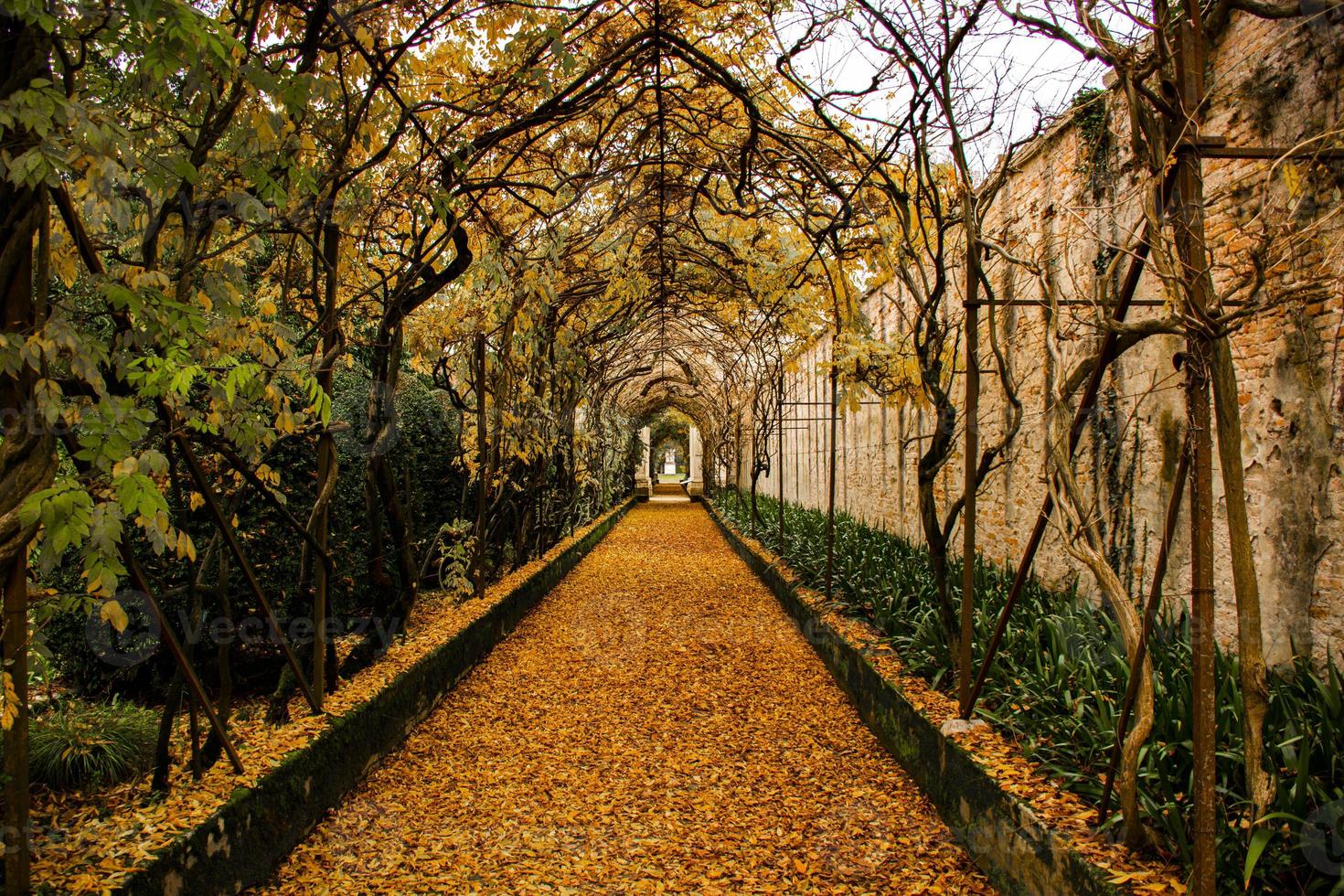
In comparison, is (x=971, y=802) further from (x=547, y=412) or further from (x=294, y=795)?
(x=547, y=412)

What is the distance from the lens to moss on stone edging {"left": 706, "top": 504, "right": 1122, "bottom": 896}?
1926 millimetres

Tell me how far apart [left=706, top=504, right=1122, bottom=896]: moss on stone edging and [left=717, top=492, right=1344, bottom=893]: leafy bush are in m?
0.21

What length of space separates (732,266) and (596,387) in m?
5.68

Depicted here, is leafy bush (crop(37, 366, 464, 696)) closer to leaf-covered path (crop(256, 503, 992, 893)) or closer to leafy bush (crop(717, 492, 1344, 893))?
leaf-covered path (crop(256, 503, 992, 893))

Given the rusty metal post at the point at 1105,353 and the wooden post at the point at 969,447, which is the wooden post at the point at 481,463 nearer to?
the wooden post at the point at 969,447

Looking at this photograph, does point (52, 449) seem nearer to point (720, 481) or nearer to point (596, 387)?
point (596, 387)

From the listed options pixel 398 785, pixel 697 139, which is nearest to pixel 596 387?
pixel 697 139

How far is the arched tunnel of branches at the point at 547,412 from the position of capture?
5.29 feet

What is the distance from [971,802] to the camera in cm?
248

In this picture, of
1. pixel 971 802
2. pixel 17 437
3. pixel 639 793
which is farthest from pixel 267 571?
pixel 971 802

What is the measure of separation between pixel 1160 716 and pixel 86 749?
13.1ft

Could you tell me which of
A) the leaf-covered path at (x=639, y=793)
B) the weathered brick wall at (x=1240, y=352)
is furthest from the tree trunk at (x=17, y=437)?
the weathered brick wall at (x=1240, y=352)

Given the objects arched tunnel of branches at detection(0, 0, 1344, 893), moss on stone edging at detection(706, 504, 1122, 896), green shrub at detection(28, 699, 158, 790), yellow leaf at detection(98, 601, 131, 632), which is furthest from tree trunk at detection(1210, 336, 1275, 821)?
green shrub at detection(28, 699, 158, 790)

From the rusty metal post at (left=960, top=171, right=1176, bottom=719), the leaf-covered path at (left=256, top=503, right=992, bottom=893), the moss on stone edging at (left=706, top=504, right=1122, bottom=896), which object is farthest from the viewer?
the leaf-covered path at (left=256, top=503, right=992, bottom=893)
